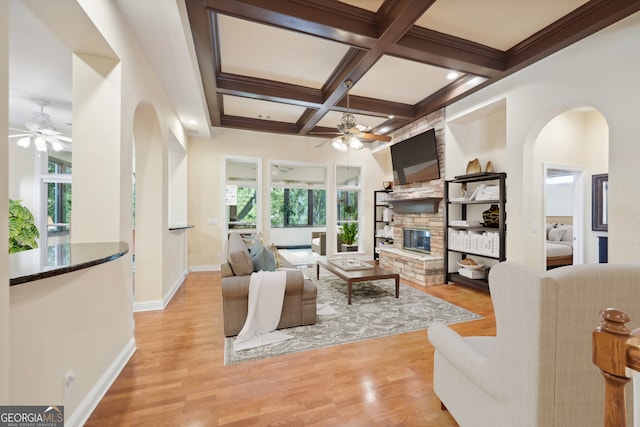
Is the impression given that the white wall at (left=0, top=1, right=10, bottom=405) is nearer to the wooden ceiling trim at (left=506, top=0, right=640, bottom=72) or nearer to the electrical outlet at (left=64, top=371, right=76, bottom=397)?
the electrical outlet at (left=64, top=371, right=76, bottom=397)

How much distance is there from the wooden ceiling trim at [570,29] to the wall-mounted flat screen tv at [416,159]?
1.70 m

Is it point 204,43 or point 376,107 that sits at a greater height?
point 376,107

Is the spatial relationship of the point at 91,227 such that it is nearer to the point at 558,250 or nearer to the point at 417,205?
the point at 417,205

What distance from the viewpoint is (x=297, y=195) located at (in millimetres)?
8438

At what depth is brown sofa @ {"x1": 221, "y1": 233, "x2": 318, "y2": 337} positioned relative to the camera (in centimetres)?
264

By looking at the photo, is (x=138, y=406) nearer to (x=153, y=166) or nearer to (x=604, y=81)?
(x=153, y=166)

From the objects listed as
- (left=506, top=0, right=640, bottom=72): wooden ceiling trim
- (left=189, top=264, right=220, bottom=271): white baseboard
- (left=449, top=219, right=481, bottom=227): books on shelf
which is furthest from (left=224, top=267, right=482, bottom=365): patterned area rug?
(left=506, top=0, right=640, bottom=72): wooden ceiling trim

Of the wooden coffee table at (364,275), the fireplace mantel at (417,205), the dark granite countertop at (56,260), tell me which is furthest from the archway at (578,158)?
the dark granite countertop at (56,260)

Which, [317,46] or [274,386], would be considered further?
[317,46]

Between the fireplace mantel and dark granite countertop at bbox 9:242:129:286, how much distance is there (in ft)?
15.0

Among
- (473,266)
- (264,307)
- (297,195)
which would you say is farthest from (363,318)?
(297,195)

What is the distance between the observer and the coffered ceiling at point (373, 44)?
2459mm

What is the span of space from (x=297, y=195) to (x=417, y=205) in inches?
166

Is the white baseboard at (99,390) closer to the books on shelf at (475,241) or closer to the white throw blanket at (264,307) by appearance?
the white throw blanket at (264,307)
